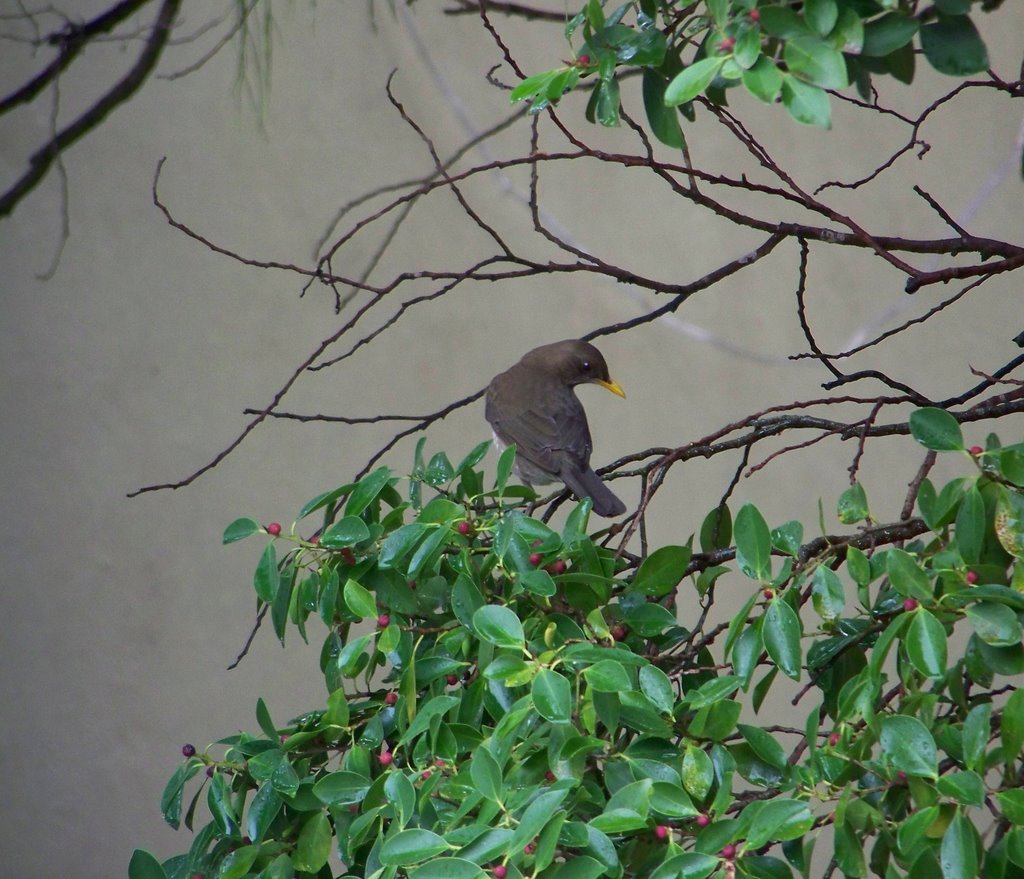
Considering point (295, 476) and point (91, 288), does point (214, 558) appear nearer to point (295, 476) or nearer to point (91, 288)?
point (295, 476)

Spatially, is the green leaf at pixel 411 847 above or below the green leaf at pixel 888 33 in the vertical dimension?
below

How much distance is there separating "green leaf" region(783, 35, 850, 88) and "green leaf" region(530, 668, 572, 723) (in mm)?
531

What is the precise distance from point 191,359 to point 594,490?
1707 millimetres

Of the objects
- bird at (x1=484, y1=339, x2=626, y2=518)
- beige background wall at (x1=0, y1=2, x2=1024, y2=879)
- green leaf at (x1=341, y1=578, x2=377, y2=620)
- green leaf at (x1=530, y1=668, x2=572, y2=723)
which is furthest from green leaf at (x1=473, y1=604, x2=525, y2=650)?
beige background wall at (x1=0, y1=2, x2=1024, y2=879)

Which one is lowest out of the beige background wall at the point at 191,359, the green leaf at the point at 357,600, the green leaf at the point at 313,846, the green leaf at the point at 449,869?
the green leaf at the point at 449,869

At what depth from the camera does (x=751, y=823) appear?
0.99 metres

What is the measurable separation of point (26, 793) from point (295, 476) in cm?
117

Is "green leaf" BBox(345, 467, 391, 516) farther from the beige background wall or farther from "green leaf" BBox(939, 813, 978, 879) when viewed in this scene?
the beige background wall

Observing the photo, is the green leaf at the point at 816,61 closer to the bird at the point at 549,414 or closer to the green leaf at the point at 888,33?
the green leaf at the point at 888,33

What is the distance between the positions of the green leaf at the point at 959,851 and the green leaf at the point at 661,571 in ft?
1.46

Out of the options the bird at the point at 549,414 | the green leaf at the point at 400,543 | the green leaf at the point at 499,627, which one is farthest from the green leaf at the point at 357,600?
the bird at the point at 549,414

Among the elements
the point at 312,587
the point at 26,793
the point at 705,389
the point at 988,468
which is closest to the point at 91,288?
the point at 26,793

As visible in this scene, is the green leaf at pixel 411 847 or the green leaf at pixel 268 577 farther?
the green leaf at pixel 268 577

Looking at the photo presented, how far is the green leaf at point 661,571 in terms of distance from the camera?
133 centimetres
